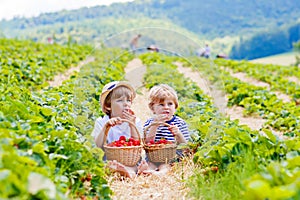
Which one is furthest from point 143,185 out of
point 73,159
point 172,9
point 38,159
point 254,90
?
point 172,9

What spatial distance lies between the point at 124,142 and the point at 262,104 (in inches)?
206

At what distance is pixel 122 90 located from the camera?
5258 millimetres

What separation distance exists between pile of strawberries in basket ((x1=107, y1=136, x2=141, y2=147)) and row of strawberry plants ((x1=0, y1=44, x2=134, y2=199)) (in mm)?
250

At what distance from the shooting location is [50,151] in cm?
367

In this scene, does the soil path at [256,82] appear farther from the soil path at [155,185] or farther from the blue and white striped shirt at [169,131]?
the soil path at [155,185]

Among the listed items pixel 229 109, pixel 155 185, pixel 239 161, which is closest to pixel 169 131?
pixel 155 185

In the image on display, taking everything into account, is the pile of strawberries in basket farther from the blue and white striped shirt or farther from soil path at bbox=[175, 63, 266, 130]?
soil path at bbox=[175, 63, 266, 130]

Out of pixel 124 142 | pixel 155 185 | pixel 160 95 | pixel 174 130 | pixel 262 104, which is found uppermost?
pixel 262 104

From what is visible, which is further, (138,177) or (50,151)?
(138,177)

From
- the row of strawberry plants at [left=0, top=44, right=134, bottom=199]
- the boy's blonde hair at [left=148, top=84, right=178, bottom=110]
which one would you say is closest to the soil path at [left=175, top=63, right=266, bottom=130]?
the boy's blonde hair at [left=148, top=84, right=178, bottom=110]

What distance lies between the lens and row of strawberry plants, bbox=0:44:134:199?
8.45 ft

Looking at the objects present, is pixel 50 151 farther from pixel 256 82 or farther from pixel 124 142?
pixel 256 82

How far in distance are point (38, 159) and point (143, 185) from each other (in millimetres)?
1450

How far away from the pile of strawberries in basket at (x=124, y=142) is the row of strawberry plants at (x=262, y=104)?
1.37 meters
